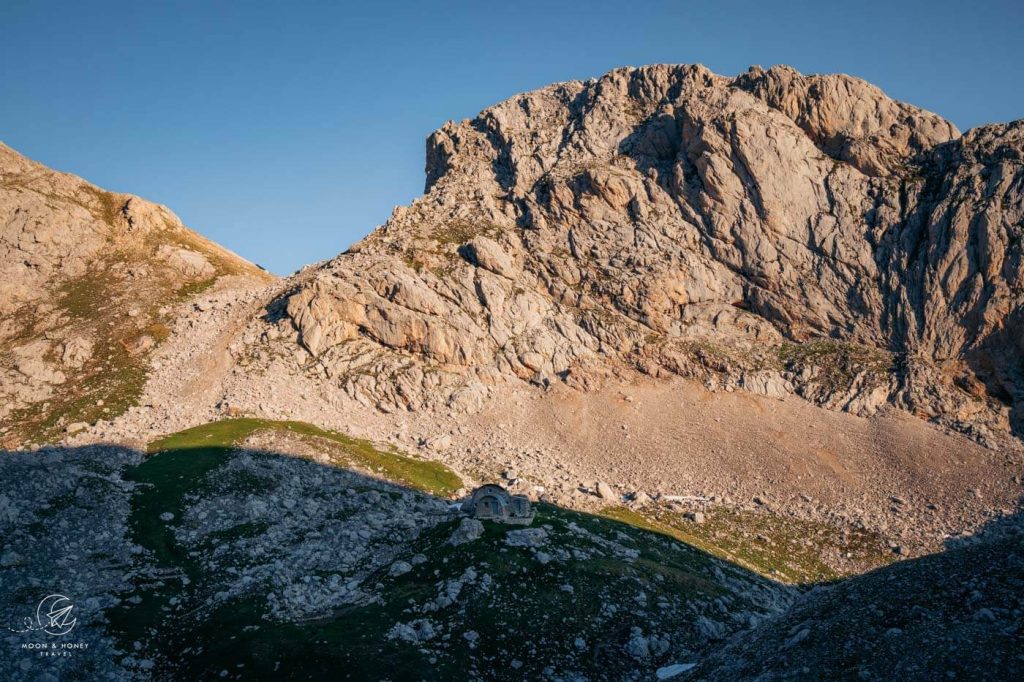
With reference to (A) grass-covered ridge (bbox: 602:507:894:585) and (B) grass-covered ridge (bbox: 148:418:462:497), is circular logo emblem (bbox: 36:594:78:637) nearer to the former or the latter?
(B) grass-covered ridge (bbox: 148:418:462:497)

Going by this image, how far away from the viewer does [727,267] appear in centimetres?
8081

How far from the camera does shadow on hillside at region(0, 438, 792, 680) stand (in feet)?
76.2

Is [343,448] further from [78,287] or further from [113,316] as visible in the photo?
[78,287]

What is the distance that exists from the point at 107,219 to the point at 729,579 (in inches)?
3499

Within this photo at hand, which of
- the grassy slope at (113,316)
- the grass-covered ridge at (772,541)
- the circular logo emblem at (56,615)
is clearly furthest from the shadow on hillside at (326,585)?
the grassy slope at (113,316)

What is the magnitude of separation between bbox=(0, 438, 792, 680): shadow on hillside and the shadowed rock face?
29.4 meters

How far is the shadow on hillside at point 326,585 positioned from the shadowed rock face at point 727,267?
2937 cm

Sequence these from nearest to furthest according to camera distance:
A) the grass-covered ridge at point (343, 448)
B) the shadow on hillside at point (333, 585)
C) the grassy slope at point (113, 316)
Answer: the shadow on hillside at point (333, 585)
the grass-covered ridge at point (343, 448)
the grassy slope at point (113, 316)

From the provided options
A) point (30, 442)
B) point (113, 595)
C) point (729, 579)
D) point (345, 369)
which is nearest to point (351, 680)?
point (113, 595)

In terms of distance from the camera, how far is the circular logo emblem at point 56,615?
76.9ft

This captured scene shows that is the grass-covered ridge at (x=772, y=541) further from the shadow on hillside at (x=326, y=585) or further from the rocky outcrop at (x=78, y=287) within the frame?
the rocky outcrop at (x=78, y=287)

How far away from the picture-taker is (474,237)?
270ft

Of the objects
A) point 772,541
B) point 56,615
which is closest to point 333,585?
point 56,615

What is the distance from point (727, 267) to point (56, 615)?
7616 centimetres
